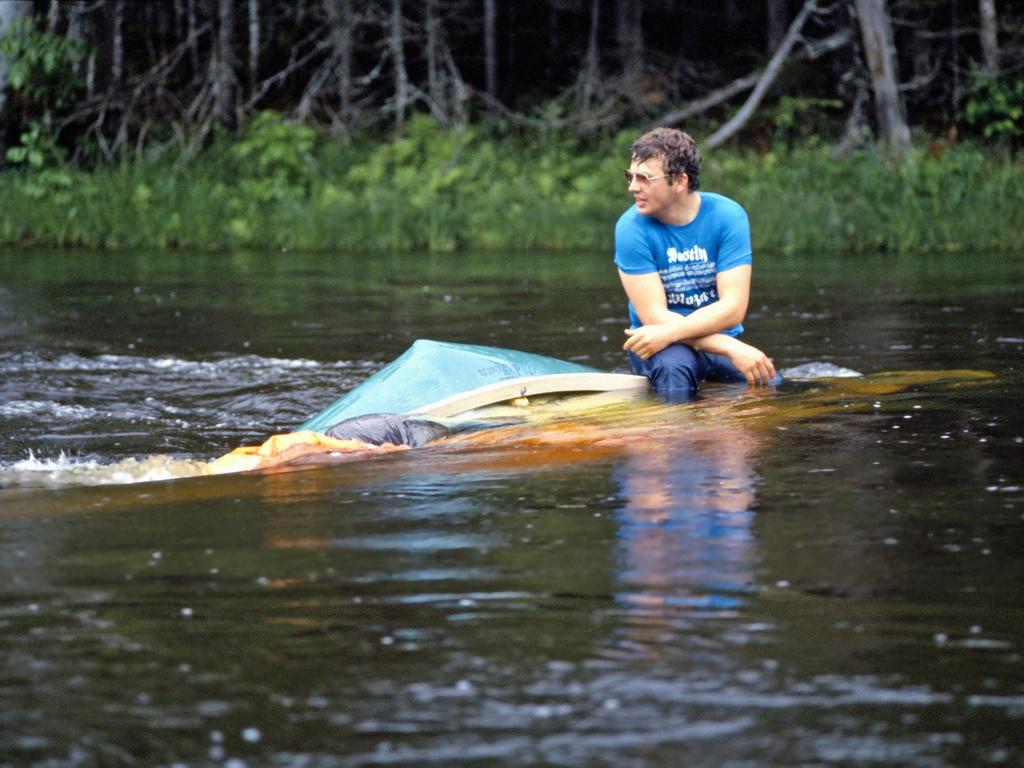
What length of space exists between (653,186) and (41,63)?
14800 millimetres

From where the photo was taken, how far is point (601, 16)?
86.6ft

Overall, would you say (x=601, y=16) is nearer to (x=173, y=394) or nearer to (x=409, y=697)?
(x=173, y=394)

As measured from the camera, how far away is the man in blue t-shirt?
635 cm

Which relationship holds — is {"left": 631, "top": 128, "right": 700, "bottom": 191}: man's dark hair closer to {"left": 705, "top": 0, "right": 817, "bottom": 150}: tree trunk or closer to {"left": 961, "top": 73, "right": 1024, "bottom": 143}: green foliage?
{"left": 705, "top": 0, "right": 817, "bottom": 150}: tree trunk

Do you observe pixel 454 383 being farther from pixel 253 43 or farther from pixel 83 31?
pixel 253 43

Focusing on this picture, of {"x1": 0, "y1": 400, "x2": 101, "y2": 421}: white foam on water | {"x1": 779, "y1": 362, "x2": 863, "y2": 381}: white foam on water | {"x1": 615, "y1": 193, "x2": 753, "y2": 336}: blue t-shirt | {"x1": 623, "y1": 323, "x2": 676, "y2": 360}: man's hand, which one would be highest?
{"x1": 615, "y1": 193, "x2": 753, "y2": 336}: blue t-shirt

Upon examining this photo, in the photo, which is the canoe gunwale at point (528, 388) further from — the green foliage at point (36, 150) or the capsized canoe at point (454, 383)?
the green foliage at point (36, 150)

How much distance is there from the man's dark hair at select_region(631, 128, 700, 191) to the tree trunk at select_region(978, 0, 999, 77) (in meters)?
14.3

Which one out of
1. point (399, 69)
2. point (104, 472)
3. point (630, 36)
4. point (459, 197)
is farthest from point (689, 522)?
point (630, 36)

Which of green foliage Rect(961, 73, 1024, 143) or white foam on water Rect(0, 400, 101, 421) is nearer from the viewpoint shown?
white foam on water Rect(0, 400, 101, 421)

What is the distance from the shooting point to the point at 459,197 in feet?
59.3

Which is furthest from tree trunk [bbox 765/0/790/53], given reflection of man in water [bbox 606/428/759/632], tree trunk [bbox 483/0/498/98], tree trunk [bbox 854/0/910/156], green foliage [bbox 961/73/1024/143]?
reflection of man in water [bbox 606/428/759/632]

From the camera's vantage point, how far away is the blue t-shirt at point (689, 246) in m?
6.44

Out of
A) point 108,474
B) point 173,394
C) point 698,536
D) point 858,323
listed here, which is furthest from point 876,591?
point 858,323
